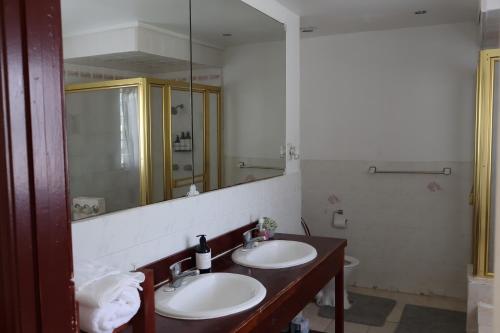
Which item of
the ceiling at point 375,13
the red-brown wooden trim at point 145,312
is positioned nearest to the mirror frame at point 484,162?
the ceiling at point 375,13

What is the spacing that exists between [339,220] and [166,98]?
2.45 metres

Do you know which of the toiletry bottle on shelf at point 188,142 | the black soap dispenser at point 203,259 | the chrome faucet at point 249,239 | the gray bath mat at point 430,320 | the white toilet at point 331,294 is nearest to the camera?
the black soap dispenser at point 203,259

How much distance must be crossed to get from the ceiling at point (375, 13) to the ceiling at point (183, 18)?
0.28 meters

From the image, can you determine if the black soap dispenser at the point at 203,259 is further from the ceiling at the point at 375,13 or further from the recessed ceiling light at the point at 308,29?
the recessed ceiling light at the point at 308,29

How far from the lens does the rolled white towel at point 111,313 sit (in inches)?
42.3

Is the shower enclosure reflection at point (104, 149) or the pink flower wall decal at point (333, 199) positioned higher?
the shower enclosure reflection at point (104, 149)

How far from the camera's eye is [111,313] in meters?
1.09

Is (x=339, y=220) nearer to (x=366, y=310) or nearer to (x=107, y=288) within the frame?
(x=366, y=310)

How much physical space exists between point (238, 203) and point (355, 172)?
1.75 metres

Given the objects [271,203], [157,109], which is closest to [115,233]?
[157,109]

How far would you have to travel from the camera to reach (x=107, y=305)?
3.56ft

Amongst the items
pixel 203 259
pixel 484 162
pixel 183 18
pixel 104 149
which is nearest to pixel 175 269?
pixel 203 259

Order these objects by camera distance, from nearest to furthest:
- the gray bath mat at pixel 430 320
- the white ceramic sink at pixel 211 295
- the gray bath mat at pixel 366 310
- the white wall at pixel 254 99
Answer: the white ceramic sink at pixel 211 295
the white wall at pixel 254 99
the gray bath mat at pixel 430 320
the gray bath mat at pixel 366 310

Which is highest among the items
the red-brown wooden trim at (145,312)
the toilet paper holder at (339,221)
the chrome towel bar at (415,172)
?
the chrome towel bar at (415,172)
